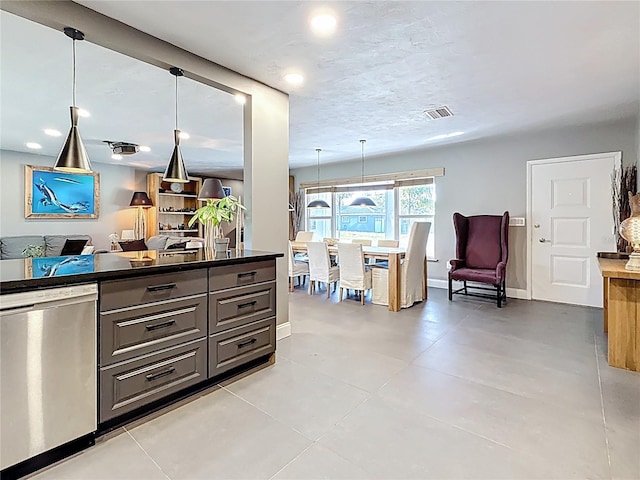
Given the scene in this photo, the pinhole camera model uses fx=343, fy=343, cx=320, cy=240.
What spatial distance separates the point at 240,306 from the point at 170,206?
6749 mm

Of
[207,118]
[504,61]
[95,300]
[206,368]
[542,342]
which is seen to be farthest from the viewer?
[207,118]

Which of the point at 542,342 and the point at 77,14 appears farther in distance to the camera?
the point at 542,342

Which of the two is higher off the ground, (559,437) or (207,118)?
(207,118)

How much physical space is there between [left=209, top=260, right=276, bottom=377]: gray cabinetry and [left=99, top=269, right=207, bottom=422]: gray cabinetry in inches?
3.5

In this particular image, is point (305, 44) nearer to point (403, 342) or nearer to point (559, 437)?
point (403, 342)

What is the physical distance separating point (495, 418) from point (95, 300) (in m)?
2.28

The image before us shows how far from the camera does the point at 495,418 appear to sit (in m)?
1.99

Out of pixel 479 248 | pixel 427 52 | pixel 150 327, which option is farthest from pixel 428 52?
pixel 479 248

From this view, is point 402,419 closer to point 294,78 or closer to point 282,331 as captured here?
point 282,331

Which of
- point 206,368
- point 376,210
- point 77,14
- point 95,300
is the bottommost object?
point 206,368

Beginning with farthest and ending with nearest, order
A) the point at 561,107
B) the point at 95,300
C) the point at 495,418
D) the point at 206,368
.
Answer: the point at 561,107
the point at 206,368
the point at 495,418
the point at 95,300

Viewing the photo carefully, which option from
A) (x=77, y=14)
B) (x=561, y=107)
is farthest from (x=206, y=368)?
(x=561, y=107)

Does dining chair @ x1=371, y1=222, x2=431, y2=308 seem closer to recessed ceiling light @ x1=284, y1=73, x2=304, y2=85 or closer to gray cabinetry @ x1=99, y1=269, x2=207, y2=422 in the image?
recessed ceiling light @ x1=284, y1=73, x2=304, y2=85

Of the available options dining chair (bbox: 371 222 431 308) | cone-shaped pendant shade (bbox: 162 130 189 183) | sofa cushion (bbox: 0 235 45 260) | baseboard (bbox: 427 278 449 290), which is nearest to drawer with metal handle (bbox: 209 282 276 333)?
cone-shaped pendant shade (bbox: 162 130 189 183)
